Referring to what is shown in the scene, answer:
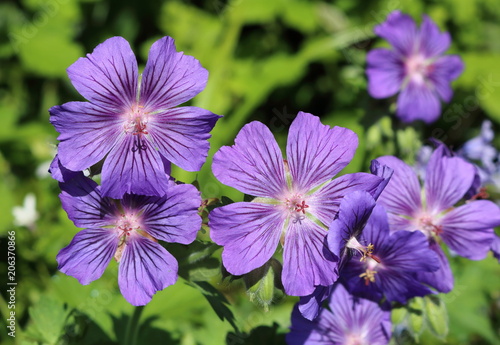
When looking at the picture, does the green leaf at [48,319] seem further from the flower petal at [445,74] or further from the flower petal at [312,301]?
the flower petal at [445,74]

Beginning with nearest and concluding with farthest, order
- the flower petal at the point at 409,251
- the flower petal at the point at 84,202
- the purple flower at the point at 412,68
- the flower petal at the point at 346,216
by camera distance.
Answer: the flower petal at the point at 346,216, the flower petal at the point at 84,202, the flower petal at the point at 409,251, the purple flower at the point at 412,68

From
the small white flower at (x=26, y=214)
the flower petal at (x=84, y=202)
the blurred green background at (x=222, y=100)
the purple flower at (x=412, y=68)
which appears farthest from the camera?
the small white flower at (x=26, y=214)

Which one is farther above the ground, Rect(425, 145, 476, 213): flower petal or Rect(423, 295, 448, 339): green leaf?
Rect(425, 145, 476, 213): flower petal

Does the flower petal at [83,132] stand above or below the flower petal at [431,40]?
below


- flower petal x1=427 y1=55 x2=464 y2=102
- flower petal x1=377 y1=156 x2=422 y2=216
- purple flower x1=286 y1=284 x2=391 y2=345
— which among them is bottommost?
purple flower x1=286 y1=284 x2=391 y2=345

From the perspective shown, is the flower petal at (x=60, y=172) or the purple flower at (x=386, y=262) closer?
the flower petal at (x=60, y=172)

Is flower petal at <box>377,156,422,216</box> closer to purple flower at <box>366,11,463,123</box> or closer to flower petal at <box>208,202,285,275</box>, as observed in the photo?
flower petal at <box>208,202,285,275</box>

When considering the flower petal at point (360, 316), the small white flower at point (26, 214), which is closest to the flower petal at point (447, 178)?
the flower petal at point (360, 316)

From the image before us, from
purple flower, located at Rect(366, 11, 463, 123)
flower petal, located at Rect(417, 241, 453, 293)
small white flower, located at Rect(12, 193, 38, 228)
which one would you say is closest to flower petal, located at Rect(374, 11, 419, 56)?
purple flower, located at Rect(366, 11, 463, 123)
